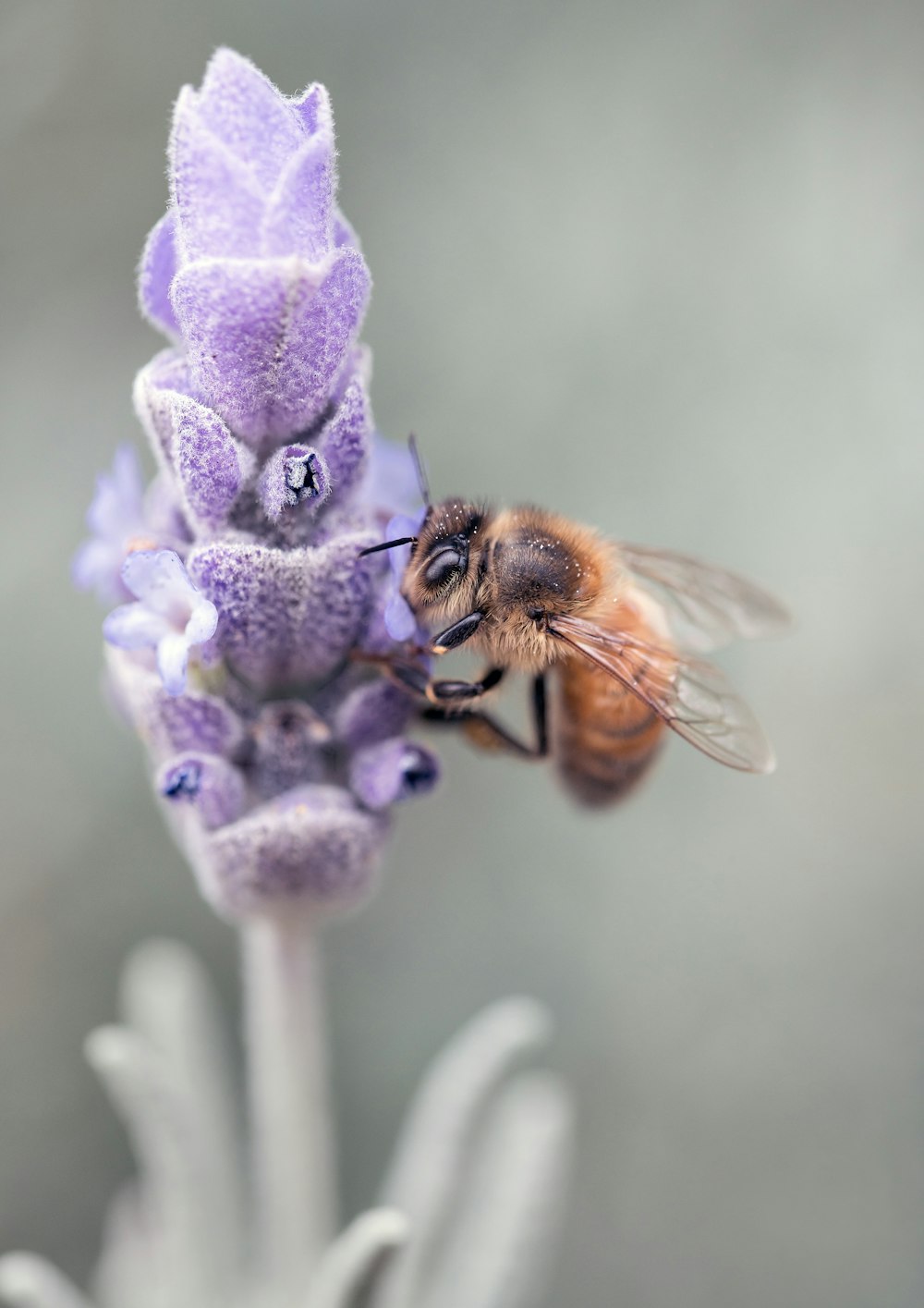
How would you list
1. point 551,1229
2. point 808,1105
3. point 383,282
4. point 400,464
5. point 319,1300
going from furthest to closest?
1. point 383,282
2. point 808,1105
3. point 551,1229
4. point 400,464
5. point 319,1300

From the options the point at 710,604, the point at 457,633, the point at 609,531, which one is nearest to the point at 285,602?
the point at 457,633

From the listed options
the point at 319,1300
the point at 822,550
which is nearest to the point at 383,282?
the point at 822,550

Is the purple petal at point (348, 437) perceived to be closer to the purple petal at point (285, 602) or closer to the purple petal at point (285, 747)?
the purple petal at point (285, 602)

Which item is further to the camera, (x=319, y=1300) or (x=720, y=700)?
(x=720, y=700)

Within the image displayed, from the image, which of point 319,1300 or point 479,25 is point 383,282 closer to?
point 479,25

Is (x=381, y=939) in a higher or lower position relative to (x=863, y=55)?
lower

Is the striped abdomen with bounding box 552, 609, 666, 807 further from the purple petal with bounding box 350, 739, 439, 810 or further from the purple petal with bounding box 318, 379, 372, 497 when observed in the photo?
the purple petal with bounding box 318, 379, 372, 497

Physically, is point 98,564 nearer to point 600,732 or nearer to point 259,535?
point 259,535

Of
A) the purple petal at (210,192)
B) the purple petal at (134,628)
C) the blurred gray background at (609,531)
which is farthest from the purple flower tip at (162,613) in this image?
the blurred gray background at (609,531)
